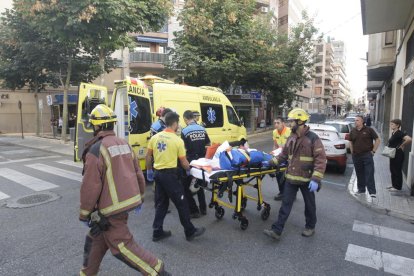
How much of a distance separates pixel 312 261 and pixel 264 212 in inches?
59.6

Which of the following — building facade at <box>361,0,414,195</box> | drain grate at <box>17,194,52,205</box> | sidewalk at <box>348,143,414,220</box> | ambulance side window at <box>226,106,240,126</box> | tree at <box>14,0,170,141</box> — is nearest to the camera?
sidewalk at <box>348,143,414,220</box>

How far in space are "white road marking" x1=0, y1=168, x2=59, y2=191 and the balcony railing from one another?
64.1ft

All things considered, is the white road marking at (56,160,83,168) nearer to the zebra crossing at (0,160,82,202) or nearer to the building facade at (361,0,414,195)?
the zebra crossing at (0,160,82,202)

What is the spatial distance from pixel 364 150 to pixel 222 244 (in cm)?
431

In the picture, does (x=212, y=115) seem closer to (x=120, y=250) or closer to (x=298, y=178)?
(x=298, y=178)

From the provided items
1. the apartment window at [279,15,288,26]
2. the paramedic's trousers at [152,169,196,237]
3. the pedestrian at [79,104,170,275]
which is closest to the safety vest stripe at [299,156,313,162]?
the paramedic's trousers at [152,169,196,237]

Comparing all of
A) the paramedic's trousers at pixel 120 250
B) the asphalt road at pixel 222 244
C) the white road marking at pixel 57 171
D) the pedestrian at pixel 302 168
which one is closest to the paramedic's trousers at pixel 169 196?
the asphalt road at pixel 222 244

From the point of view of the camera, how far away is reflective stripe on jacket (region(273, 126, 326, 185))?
4.46 metres

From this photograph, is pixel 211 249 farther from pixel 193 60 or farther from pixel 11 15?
pixel 11 15

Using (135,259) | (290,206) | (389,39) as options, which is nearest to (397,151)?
(290,206)

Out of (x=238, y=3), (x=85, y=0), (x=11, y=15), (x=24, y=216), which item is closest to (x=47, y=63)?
(x=11, y=15)

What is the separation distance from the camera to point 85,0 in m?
9.33

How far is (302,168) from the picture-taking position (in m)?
4.55

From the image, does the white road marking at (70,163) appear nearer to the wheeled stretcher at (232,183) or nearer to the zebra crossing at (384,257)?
the wheeled stretcher at (232,183)
